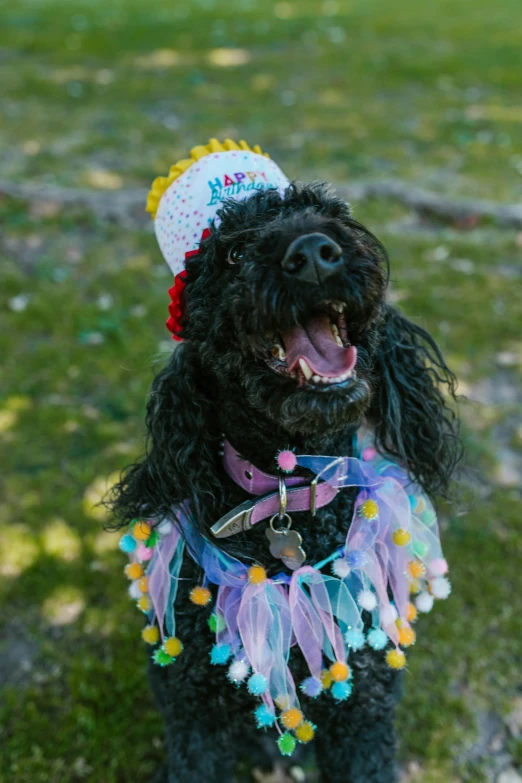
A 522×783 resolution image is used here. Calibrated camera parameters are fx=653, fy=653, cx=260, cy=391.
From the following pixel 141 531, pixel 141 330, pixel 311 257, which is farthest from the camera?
pixel 141 330

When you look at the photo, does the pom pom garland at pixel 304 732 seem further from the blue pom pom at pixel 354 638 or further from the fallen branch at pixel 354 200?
the fallen branch at pixel 354 200

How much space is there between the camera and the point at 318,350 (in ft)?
4.97

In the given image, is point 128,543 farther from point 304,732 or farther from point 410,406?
point 410,406

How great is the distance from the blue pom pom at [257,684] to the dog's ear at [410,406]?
762 mm

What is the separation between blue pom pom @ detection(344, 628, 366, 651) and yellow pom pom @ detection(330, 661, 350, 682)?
6 centimetres

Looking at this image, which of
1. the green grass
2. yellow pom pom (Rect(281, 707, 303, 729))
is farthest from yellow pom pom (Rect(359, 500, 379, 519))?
the green grass

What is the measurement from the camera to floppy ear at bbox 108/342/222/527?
1.81m

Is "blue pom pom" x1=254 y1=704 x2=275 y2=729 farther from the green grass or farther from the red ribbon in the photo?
the red ribbon

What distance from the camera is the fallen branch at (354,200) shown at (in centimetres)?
546

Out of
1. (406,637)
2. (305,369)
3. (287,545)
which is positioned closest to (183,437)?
(287,545)

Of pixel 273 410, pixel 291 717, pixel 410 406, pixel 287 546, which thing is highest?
pixel 273 410

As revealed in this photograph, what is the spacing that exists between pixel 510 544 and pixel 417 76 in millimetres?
9090

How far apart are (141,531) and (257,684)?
22.2 inches

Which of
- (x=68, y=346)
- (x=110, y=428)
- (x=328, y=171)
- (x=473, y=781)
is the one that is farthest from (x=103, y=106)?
(x=473, y=781)
